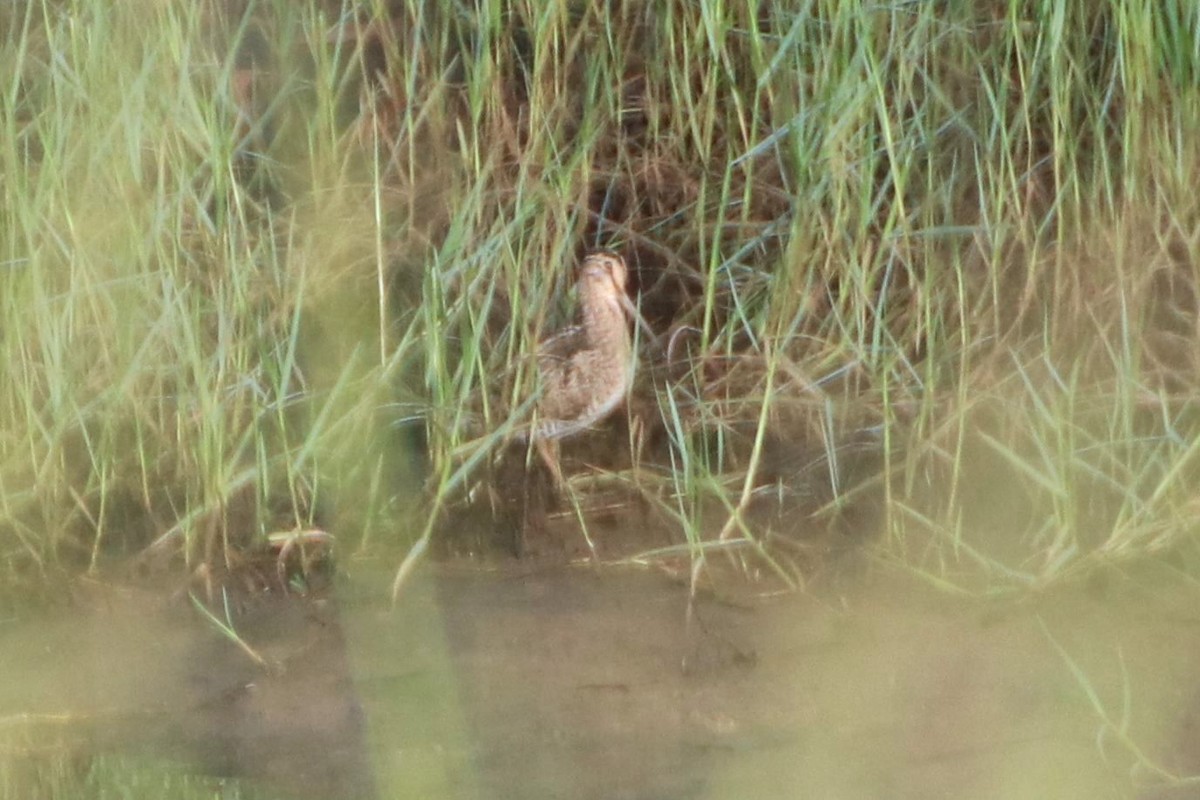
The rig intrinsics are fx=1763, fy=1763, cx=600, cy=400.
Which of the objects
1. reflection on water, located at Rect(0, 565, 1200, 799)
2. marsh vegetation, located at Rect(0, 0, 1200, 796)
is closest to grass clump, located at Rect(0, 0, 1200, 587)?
marsh vegetation, located at Rect(0, 0, 1200, 796)

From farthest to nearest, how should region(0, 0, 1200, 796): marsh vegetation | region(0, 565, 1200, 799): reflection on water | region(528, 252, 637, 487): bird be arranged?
region(528, 252, 637, 487): bird < region(0, 0, 1200, 796): marsh vegetation < region(0, 565, 1200, 799): reflection on water

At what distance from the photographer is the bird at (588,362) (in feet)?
11.6

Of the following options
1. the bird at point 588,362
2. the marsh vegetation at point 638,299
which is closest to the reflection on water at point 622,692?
the marsh vegetation at point 638,299

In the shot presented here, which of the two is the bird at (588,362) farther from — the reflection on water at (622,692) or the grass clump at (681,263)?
the reflection on water at (622,692)

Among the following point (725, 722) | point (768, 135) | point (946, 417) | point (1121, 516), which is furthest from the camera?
point (768, 135)

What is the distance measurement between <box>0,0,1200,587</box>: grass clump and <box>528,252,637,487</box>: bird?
0.08m

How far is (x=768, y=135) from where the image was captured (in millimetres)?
3594

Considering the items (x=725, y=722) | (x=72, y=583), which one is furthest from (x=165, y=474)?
(x=725, y=722)

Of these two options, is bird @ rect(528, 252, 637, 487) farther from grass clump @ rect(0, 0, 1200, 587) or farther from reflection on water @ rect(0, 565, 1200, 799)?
reflection on water @ rect(0, 565, 1200, 799)

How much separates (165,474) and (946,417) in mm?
1503

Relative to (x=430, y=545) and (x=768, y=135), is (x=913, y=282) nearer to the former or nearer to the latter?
(x=768, y=135)

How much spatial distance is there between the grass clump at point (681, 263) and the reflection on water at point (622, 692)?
15 centimetres

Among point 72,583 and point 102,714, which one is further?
point 72,583

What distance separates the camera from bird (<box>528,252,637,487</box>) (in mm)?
3529
